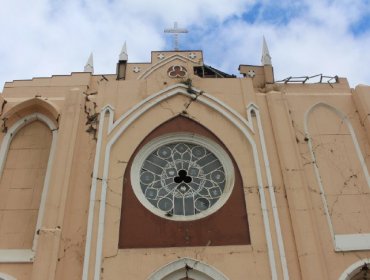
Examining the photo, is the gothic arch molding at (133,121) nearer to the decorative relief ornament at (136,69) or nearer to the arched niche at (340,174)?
the arched niche at (340,174)

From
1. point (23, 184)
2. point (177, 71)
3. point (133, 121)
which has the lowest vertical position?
point (23, 184)

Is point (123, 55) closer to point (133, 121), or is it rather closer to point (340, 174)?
point (133, 121)

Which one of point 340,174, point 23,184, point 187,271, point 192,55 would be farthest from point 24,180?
point 340,174

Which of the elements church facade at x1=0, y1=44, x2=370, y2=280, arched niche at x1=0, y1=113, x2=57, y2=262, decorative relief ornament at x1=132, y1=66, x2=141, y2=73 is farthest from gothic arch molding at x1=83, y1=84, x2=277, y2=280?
decorative relief ornament at x1=132, y1=66, x2=141, y2=73

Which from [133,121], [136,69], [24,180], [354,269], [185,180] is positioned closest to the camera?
[354,269]

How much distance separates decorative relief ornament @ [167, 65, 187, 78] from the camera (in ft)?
49.6

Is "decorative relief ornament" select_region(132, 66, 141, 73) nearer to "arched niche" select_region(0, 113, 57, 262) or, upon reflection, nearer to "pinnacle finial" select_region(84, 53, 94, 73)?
"pinnacle finial" select_region(84, 53, 94, 73)

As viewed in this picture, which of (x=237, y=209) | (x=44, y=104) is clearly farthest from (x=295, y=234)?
(x=44, y=104)

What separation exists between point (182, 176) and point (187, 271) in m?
2.78

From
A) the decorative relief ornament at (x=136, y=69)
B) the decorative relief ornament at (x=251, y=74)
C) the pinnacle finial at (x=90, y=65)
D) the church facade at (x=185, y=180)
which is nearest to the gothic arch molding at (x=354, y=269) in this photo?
the church facade at (x=185, y=180)

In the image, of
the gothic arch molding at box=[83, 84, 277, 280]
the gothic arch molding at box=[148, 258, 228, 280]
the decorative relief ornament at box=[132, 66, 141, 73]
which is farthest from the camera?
the decorative relief ornament at box=[132, 66, 141, 73]

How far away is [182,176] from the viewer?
1197cm

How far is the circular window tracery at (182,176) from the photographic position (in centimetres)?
1138

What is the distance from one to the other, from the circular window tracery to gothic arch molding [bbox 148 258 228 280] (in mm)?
1213
